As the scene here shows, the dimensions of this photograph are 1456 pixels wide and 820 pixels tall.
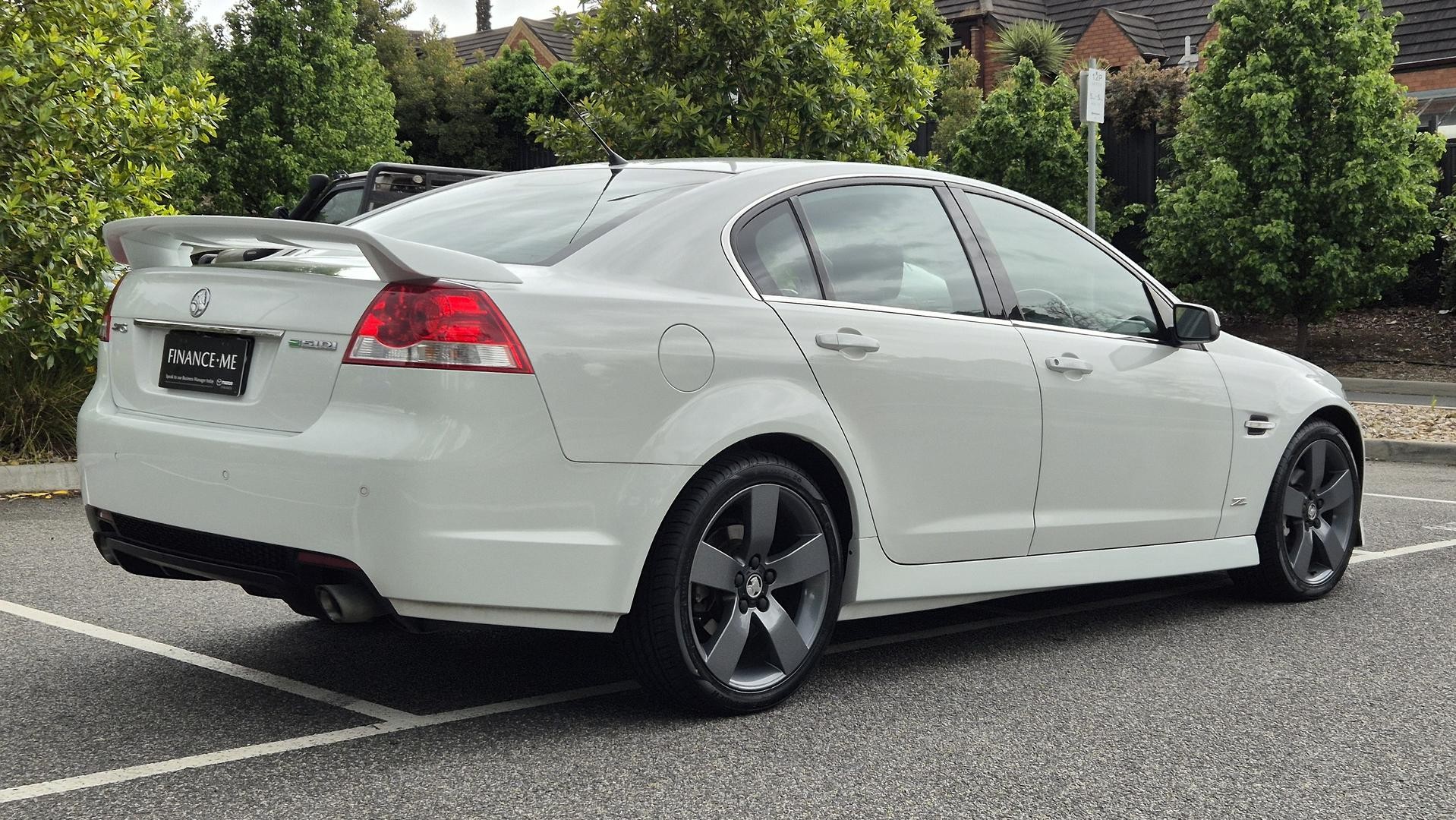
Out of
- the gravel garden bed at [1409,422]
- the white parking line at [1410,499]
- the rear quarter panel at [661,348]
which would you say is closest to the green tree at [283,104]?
the gravel garden bed at [1409,422]

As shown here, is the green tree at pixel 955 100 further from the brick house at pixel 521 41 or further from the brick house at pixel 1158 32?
the brick house at pixel 521 41

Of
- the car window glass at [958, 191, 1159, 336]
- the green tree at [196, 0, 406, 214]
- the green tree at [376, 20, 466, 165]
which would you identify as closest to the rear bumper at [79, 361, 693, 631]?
the car window glass at [958, 191, 1159, 336]

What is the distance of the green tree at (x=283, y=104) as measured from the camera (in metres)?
25.5

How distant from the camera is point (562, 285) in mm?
3889

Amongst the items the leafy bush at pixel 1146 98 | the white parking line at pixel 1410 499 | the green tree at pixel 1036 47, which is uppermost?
the green tree at pixel 1036 47

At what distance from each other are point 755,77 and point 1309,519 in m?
8.07

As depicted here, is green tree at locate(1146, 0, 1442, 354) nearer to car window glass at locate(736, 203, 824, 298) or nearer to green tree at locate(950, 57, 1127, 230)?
green tree at locate(950, 57, 1127, 230)

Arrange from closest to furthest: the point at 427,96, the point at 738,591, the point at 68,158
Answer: the point at 738,591 → the point at 68,158 → the point at 427,96

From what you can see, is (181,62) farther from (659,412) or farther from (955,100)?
(659,412)

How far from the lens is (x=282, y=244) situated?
13.6 feet

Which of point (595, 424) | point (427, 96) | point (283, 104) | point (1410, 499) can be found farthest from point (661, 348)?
point (427, 96)

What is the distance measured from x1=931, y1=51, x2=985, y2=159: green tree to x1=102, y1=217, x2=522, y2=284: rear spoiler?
2088 cm

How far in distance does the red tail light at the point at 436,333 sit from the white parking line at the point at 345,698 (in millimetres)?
1001

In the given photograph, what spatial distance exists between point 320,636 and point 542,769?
1732 millimetres
